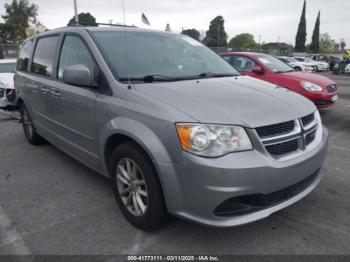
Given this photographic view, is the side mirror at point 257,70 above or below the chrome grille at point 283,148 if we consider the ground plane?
above

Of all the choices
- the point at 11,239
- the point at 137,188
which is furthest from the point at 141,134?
the point at 11,239

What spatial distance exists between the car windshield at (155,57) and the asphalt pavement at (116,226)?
4.51 feet

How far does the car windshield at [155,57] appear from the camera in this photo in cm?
297

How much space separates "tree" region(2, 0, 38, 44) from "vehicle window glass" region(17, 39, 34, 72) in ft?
118

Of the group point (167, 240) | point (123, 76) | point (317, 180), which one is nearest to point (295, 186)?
point (317, 180)

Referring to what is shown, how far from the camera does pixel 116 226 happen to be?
113 inches

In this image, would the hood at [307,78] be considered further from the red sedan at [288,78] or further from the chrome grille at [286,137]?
the chrome grille at [286,137]

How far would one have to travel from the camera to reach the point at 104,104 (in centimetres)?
287

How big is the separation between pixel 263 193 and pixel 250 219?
0.21 meters

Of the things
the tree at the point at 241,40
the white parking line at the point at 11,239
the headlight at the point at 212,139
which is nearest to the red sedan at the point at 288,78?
the headlight at the point at 212,139

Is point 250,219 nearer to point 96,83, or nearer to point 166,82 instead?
point 166,82

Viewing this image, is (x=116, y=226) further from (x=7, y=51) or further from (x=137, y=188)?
(x=7, y=51)

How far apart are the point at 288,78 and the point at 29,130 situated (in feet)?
18.1

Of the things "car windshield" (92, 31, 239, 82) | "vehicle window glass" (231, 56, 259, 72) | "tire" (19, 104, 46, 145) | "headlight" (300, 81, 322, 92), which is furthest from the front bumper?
"vehicle window glass" (231, 56, 259, 72)
